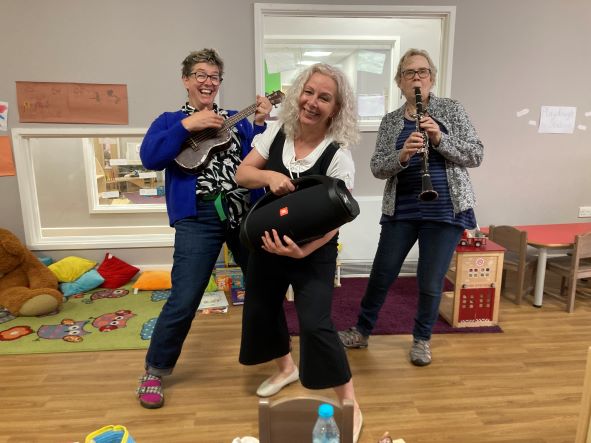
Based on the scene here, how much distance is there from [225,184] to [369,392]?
1090mm

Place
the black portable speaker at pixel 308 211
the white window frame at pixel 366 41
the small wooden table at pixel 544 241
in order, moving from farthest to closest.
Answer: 1. the white window frame at pixel 366 41
2. the small wooden table at pixel 544 241
3. the black portable speaker at pixel 308 211

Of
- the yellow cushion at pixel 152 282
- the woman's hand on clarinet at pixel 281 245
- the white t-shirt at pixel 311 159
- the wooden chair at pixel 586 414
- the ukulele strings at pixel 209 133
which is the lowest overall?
the yellow cushion at pixel 152 282

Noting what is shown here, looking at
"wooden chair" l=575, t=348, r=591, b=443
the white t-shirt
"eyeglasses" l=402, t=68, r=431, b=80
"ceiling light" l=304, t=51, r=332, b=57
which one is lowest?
"wooden chair" l=575, t=348, r=591, b=443

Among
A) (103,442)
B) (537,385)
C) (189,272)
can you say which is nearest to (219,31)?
(189,272)

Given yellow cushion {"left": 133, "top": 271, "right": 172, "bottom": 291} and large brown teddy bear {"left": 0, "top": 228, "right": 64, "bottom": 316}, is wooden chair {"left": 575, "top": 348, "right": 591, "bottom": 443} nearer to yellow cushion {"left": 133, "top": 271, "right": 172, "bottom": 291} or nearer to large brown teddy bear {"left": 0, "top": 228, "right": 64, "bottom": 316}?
yellow cushion {"left": 133, "top": 271, "right": 172, "bottom": 291}

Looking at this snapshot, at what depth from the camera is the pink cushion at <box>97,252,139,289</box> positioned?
310 centimetres

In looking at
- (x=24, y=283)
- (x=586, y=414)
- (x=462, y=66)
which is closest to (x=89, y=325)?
(x=24, y=283)

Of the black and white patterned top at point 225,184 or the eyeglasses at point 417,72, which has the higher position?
the eyeglasses at point 417,72

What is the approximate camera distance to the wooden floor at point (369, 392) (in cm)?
163

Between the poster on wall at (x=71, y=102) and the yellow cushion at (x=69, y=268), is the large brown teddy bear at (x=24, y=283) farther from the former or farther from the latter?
the poster on wall at (x=71, y=102)

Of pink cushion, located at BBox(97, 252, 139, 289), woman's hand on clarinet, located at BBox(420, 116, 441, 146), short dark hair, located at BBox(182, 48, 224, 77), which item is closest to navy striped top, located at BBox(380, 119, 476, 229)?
woman's hand on clarinet, located at BBox(420, 116, 441, 146)

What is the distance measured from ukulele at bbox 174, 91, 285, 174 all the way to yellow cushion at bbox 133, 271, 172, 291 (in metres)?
1.57

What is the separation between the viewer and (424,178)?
5.82ft

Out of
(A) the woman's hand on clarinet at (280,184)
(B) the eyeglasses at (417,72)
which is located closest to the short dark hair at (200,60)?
(A) the woman's hand on clarinet at (280,184)
